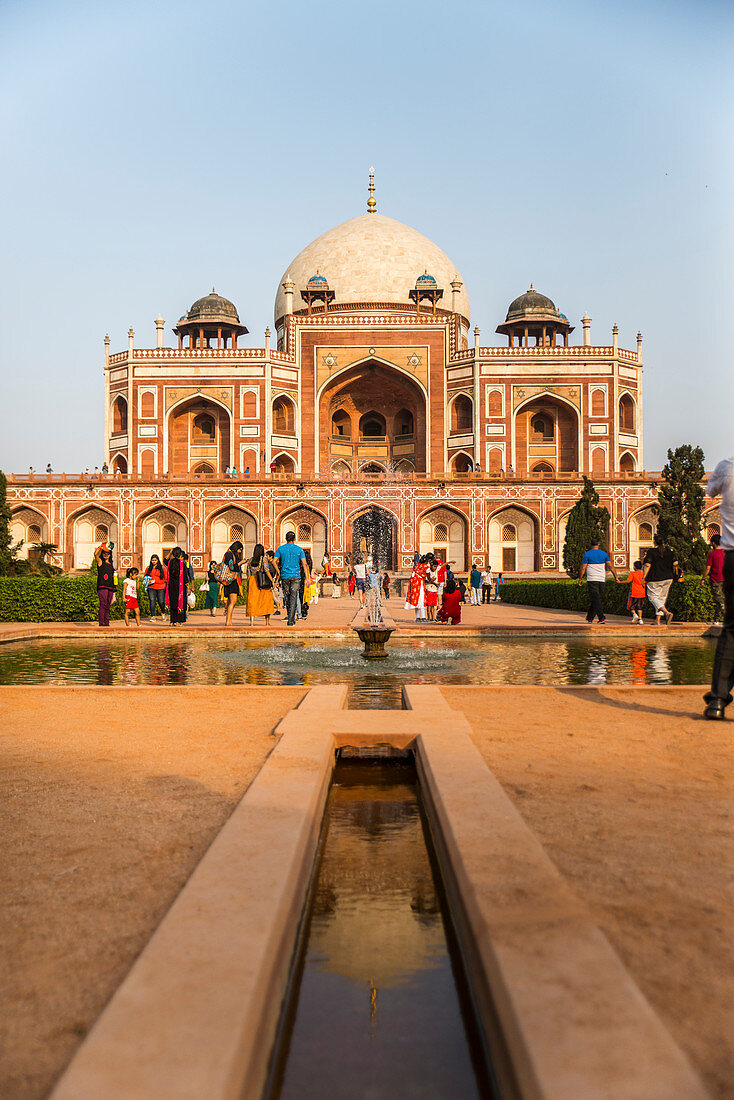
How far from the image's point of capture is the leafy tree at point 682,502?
53.9 ft

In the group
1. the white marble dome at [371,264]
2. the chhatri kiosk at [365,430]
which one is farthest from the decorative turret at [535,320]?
the white marble dome at [371,264]

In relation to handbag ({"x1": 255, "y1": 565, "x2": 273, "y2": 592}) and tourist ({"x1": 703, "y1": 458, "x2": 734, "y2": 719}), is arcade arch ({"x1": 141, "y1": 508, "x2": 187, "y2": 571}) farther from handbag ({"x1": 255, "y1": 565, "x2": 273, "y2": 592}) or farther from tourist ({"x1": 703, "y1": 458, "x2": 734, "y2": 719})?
tourist ({"x1": 703, "y1": 458, "x2": 734, "y2": 719})

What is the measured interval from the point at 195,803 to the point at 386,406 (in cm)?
4082

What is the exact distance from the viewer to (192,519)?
3312 cm

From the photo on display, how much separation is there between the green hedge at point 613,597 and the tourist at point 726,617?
28.7ft

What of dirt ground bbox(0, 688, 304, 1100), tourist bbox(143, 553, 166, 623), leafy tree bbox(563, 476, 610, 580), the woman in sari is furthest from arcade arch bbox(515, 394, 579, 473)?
dirt ground bbox(0, 688, 304, 1100)

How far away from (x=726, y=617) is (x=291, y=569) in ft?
25.2

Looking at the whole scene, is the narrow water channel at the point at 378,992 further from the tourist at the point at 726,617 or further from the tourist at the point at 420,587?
the tourist at the point at 420,587

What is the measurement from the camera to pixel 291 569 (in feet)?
38.3

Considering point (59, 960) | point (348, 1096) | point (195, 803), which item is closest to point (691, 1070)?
point (348, 1096)

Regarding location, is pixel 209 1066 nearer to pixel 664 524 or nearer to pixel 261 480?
pixel 664 524

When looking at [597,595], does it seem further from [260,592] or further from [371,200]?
[371,200]

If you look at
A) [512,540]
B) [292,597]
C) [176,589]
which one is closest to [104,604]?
[176,589]

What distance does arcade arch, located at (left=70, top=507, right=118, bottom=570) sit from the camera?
110 ft
